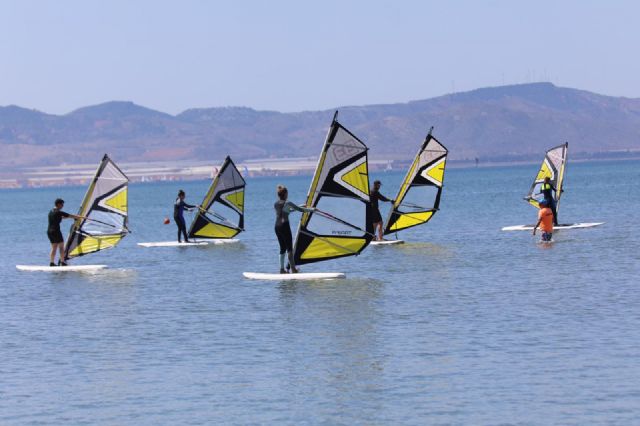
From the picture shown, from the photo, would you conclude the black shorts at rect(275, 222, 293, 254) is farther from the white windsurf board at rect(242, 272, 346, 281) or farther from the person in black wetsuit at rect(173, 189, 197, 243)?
the person in black wetsuit at rect(173, 189, 197, 243)

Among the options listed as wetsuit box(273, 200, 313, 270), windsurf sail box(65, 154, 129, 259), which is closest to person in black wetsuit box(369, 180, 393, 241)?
windsurf sail box(65, 154, 129, 259)

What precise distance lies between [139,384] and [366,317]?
20.7 feet

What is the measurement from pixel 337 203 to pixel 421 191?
11.8m

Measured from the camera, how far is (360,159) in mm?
28641

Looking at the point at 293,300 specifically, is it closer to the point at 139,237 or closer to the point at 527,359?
the point at 527,359

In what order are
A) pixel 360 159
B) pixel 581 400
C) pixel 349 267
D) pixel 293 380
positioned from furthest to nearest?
1. pixel 349 267
2. pixel 360 159
3. pixel 293 380
4. pixel 581 400

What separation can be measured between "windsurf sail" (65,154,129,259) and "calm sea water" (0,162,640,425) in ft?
3.21

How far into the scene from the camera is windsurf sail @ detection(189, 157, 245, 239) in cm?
4322

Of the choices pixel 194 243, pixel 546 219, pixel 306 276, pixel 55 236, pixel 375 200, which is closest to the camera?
pixel 306 276

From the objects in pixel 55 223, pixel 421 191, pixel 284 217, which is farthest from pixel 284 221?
Answer: pixel 421 191

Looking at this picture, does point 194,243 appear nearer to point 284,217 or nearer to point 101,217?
point 101,217

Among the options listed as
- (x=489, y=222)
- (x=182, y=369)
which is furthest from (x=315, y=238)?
(x=489, y=222)

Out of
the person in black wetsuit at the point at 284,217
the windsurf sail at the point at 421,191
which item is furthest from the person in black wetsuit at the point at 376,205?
the person in black wetsuit at the point at 284,217

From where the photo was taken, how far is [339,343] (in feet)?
65.3
